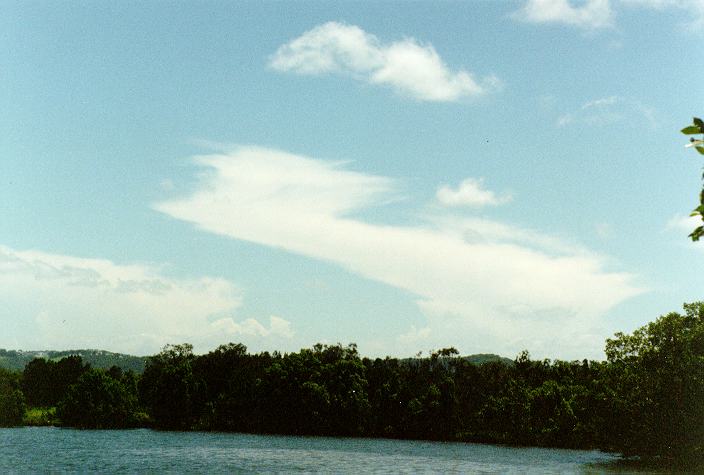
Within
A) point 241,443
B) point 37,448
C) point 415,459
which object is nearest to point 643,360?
point 415,459

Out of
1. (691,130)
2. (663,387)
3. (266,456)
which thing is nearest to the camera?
(691,130)

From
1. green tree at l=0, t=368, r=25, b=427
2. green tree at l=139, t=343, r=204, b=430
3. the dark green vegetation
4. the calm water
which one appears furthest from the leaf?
green tree at l=0, t=368, r=25, b=427

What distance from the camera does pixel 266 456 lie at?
8250cm

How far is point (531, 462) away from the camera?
271 ft

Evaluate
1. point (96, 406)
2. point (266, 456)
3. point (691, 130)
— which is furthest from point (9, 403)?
point (691, 130)

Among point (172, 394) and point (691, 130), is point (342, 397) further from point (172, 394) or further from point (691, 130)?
point (691, 130)

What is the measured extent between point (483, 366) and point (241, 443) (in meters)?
53.3

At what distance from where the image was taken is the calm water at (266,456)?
69.6 m

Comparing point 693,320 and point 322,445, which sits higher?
point 693,320

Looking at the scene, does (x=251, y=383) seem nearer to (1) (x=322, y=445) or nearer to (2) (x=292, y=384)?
(2) (x=292, y=384)

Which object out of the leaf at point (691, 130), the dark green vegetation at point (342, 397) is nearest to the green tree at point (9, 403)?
the dark green vegetation at point (342, 397)

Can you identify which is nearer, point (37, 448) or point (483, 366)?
point (37, 448)

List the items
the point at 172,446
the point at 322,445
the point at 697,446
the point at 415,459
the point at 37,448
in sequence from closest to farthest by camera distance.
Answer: the point at 697,446 → the point at 415,459 → the point at 37,448 → the point at 172,446 → the point at 322,445

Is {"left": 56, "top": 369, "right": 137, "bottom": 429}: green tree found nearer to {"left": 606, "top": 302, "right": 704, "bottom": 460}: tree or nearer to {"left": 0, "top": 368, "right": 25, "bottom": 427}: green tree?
{"left": 0, "top": 368, "right": 25, "bottom": 427}: green tree
